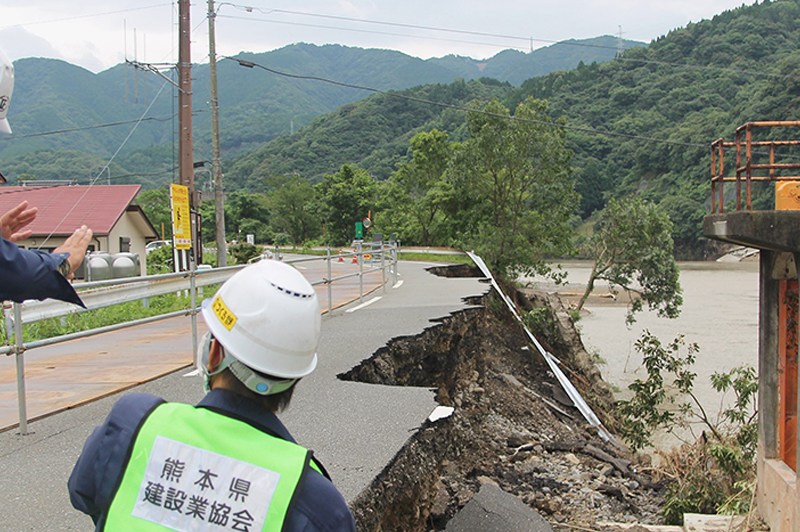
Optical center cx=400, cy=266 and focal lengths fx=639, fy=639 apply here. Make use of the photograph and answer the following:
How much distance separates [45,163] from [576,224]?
6619 centimetres

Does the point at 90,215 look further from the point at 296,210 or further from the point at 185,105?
the point at 296,210

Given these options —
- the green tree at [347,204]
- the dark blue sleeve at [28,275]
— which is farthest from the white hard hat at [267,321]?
the green tree at [347,204]

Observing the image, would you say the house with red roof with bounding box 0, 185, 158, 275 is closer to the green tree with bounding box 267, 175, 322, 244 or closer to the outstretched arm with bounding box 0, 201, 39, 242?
the outstretched arm with bounding box 0, 201, 39, 242

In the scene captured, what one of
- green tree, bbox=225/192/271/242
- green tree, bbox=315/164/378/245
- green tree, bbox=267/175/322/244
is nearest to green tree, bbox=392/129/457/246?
green tree, bbox=315/164/378/245

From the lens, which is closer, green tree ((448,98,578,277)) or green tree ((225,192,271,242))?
green tree ((448,98,578,277))

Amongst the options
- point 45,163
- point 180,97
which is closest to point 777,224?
point 180,97

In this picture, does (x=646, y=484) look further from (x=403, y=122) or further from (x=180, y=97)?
(x=403, y=122)

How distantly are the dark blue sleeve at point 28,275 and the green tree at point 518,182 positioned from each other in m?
26.2

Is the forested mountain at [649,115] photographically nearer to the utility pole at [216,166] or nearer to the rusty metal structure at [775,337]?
the utility pole at [216,166]

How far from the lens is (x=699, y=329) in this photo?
33219 millimetres

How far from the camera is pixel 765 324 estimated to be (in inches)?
308

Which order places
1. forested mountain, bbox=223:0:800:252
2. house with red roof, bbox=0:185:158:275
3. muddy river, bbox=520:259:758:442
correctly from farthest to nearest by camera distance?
1. forested mountain, bbox=223:0:800:252
2. house with red roof, bbox=0:185:158:275
3. muddy river, bbox=520:259:758:442

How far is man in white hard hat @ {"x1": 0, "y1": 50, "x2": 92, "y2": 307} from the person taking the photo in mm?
1958

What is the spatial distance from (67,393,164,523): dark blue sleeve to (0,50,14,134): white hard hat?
1654mm
